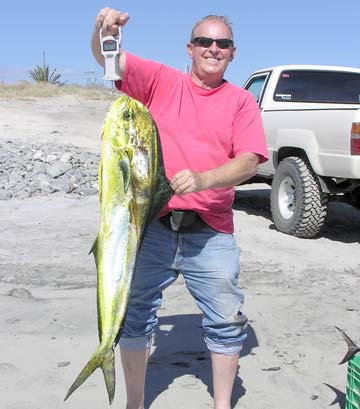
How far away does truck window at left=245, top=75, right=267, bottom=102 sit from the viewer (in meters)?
9.05

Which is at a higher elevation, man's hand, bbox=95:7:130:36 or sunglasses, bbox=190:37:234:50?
man's hand, bbox=95:7:130:36

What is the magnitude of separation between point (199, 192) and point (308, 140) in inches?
176

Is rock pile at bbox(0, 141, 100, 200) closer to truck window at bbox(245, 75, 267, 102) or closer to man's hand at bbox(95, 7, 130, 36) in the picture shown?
truck window at bbox(245, 75, 267, 102)

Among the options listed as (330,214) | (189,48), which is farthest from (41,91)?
(189,48)

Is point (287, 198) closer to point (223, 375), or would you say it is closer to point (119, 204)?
point (223, 375)

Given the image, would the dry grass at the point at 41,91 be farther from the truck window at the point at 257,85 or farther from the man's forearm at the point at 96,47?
the man's forearm at the point at 96,47

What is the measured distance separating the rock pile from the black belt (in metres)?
6.67

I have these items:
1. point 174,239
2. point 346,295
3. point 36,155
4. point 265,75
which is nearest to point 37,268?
point 346,295

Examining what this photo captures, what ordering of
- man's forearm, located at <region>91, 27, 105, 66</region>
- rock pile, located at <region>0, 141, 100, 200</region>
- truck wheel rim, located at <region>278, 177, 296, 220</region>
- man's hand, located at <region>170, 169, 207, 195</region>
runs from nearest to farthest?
man's hand, located at <region>170, 169, 207, 195</region>
man's forearm, located at <region>91, 27, 105, 66</region>
truck wheel rim, located at <region>278, 177, 296, 220</region>
rock pile, located at <region>0, 141, 100, 200</region>

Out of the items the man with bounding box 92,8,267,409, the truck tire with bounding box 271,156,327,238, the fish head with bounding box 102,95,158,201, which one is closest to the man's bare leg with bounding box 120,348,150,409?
the man with bounding box 92,8,267,409

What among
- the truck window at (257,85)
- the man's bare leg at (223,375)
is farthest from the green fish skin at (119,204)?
Result: the truck window at (257,85)

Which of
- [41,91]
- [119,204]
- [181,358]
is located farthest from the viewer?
[41,91]

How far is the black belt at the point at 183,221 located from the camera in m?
2.99

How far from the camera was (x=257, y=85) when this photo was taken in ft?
30.5
